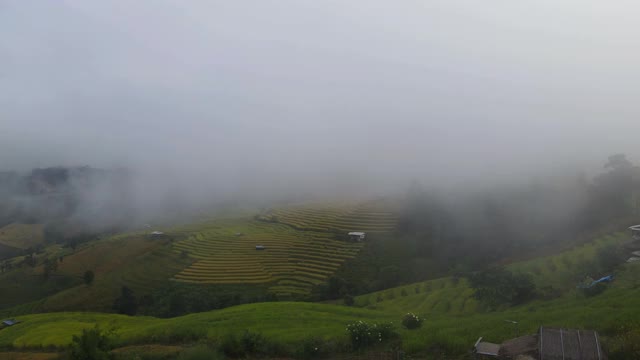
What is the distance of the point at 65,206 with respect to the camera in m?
160

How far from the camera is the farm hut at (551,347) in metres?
13.1

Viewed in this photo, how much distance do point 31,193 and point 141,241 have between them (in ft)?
516

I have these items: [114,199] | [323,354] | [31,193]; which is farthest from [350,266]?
[31,193]

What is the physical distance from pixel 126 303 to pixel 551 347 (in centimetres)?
4916

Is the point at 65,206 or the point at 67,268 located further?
the point at 65,206

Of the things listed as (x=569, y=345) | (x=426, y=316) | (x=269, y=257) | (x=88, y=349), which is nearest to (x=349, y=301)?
(x=426, y=316)

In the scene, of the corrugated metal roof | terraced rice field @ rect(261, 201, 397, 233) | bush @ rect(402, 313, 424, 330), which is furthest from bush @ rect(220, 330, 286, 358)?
terraced rice field @ rect(261, 201, 397, 233)

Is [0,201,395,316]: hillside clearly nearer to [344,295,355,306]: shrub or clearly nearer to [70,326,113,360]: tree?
[344,295,355,306]: shrub

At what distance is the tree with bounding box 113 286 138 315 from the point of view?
168 feet

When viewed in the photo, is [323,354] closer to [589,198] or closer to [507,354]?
[507,354]

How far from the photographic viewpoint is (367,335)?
16781mm

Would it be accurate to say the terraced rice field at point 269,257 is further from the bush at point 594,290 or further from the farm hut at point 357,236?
the bush at point 594,290

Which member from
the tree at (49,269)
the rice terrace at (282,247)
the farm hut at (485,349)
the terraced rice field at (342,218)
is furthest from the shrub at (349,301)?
the tree at (49,269)

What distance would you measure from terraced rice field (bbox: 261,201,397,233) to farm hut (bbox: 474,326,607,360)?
47.2 meters
